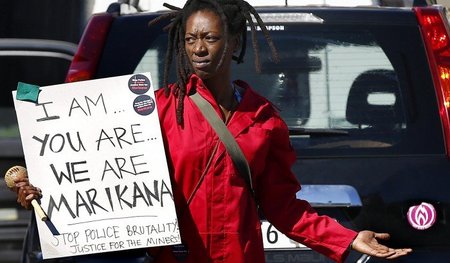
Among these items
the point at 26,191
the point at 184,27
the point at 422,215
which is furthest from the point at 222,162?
the point at 422,215

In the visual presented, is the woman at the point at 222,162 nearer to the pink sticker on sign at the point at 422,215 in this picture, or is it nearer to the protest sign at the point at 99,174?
the protest sign at the point at 99,174

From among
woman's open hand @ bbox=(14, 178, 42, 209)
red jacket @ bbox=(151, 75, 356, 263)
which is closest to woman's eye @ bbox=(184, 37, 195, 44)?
red jacket @ bbox=(151, 75, 356, 263)

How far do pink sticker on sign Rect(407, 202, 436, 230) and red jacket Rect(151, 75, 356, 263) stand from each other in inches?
35.3

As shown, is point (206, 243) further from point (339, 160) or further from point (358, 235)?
point (339, 160)

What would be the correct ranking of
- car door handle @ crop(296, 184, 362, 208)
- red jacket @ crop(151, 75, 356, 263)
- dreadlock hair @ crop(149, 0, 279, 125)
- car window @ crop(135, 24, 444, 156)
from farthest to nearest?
car window @ crop(135, 24, 444, 156), car door handle @ crop(296, 184, 362, 208), dreadlock hair @ crop(149, 0, 279, 125), red jacket @ crop(151, 75, 356, 263)

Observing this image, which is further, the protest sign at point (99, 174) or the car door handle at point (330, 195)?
the car door handle at point (330, 195)

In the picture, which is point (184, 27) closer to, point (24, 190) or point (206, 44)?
point (206, 44)

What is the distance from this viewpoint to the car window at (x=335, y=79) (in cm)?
566

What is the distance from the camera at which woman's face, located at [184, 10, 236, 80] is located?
173 inches

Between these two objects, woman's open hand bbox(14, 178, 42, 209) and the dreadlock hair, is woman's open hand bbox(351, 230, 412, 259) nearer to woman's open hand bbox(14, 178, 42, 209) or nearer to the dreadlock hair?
the dreadlock hair

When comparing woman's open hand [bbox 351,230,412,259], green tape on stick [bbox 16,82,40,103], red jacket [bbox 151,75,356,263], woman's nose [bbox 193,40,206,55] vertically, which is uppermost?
woman's nose [bbox 193,40,206,55]

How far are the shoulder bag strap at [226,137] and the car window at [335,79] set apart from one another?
4.14 feet

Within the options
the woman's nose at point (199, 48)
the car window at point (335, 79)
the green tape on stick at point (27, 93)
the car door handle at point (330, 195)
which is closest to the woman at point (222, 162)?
the woman's nose at point (199, 48)

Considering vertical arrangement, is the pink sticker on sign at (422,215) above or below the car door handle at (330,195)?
below
